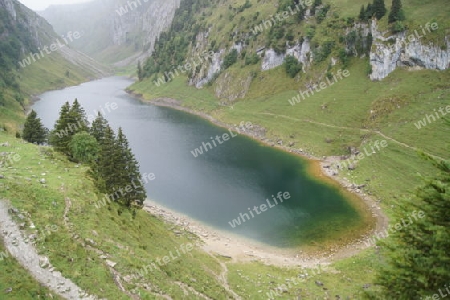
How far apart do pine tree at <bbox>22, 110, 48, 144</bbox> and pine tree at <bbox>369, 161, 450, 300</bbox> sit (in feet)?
205

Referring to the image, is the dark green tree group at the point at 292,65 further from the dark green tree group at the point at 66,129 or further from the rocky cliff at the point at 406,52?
the dark green tree group at the point at 66,129

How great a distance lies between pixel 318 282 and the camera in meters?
→ 37.7

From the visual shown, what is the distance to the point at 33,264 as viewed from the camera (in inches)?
808

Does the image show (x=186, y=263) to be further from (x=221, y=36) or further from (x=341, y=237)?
(x=221, y=36)

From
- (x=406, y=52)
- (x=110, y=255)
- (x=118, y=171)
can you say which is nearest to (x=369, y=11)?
(x=406, y=52)

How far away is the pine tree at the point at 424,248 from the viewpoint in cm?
1320

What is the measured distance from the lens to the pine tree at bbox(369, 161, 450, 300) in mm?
13203

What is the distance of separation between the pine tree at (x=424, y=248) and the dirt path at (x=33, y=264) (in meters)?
17.0

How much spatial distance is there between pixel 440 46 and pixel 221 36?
4338 inches

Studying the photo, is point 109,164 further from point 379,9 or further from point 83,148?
point 379,9

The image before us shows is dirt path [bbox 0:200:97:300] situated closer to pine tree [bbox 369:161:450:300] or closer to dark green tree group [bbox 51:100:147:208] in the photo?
dark green tree group [bbox 51:100:147:208]

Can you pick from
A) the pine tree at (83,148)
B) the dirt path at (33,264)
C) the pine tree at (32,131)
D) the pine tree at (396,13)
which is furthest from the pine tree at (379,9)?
the dirt path at (33,264)

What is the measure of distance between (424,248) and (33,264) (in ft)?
71.7

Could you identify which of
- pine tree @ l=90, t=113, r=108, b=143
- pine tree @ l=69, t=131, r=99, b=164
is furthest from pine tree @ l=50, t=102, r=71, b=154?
pine tree @ l=90, t=113, r=108, b=143
